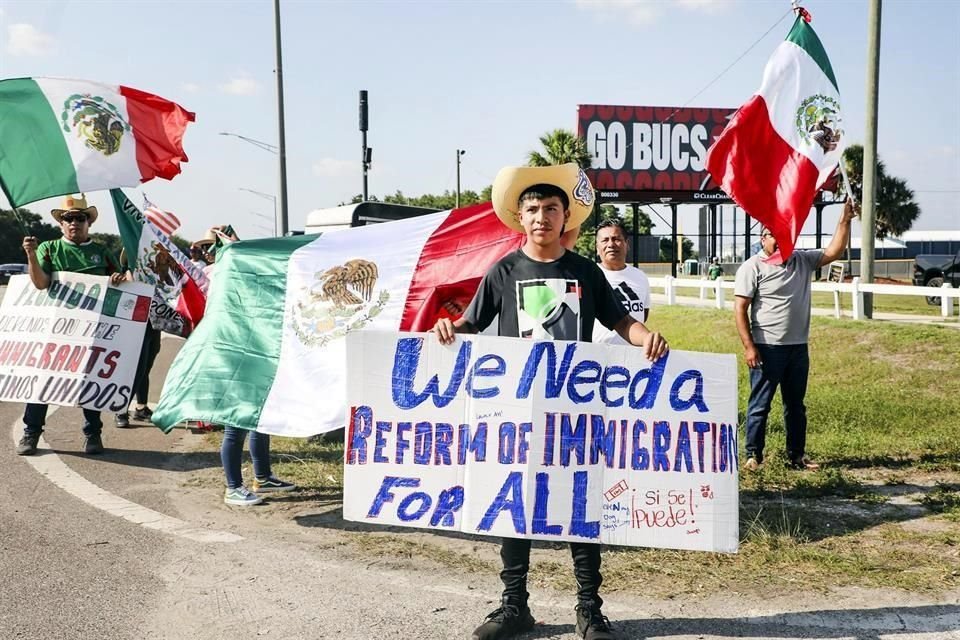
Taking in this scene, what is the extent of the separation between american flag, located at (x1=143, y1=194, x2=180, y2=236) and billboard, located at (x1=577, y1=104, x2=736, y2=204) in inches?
1113

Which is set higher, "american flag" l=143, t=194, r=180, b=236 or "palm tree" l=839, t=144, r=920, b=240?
"palm tree" l=839, t=144, r=920, b=240

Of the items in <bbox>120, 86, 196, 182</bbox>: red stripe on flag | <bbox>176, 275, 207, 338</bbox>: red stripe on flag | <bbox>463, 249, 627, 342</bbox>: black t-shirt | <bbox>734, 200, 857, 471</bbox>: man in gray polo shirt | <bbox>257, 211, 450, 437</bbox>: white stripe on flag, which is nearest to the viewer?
<bbox>463, 249, 627, 342</bbox>: black t-shirt

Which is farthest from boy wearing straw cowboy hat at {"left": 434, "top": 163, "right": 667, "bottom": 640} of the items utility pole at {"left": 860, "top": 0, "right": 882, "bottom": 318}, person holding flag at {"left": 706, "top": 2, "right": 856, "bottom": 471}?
utility pole at {"left": 860, "top": 0, "right": 882, "bottom": 318}

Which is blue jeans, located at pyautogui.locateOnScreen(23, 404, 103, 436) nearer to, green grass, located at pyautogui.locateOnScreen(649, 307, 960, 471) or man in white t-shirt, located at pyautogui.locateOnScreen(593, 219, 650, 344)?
man in white t-shirt, located at pyautogui.locateOnScreen(593, 219, 650, 344)

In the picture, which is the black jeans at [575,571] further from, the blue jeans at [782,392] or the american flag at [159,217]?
the american flag at [159,217]

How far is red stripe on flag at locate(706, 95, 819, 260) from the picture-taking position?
544 cm

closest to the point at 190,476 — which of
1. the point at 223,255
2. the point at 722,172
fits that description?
the point at 223,255

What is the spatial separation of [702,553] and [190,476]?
383cm

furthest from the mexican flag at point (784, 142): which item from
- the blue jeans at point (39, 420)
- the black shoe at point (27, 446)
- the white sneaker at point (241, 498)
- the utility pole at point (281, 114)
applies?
the utility pole at point (281, 114)

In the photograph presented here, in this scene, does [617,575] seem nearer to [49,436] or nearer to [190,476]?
[190,476]

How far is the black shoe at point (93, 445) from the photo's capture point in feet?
22.9

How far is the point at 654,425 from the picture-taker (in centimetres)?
358

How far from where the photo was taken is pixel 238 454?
213 inches

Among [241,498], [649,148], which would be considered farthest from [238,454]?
[649,148]
